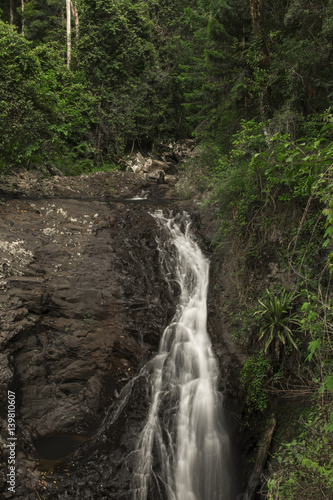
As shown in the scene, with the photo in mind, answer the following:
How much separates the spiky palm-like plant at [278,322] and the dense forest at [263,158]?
2cm

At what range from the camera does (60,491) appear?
5.57m

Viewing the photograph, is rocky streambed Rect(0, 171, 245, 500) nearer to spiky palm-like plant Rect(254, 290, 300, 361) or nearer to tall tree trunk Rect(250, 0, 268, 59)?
spiky palm-like plant Rect(254, 290, 300, 361)

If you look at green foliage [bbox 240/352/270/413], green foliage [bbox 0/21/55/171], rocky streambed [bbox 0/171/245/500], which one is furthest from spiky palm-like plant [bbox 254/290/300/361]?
green foliage [bbox 0/21/55/171]

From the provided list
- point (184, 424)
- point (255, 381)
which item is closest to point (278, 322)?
point (255, 381)

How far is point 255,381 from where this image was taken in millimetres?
6805

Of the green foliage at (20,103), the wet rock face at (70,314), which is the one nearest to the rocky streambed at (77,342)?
the wet rock face at (70,314)

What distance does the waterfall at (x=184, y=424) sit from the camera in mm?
6121

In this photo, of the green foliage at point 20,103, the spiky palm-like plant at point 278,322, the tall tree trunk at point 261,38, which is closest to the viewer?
the spiky palm-like plant at point 278,322

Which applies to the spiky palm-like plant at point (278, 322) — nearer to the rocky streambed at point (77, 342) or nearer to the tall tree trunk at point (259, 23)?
the rocky streambed at point (77, 342)

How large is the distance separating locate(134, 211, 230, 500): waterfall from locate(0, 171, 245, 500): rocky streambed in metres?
0.26

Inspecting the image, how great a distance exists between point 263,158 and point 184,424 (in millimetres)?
5313

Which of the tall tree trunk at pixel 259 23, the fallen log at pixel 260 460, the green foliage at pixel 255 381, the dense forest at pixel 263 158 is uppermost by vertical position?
the tall tree trunk at pixel 259 23

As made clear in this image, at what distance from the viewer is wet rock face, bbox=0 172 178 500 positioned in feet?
21.3

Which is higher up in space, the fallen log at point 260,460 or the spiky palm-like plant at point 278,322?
the spiky palm-like plant at point 278,322
